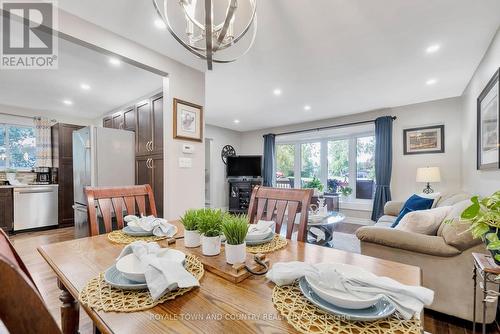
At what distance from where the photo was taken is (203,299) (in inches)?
25.8

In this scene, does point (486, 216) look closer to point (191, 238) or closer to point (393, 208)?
point (191, 238)

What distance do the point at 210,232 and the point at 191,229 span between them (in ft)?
0.51

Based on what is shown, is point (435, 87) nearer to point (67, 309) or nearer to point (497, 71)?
point (497, 71)

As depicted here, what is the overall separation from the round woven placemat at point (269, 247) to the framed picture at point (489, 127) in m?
2.20

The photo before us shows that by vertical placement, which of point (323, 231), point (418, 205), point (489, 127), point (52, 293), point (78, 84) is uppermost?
point (78, 84)

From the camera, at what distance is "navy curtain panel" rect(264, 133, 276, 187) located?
6152mm

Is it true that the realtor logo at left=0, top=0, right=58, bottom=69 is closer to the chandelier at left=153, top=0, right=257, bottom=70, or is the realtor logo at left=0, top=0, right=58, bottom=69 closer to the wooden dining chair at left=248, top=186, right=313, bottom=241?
the chandelier at left=153, top=0, right=257, bottom=70

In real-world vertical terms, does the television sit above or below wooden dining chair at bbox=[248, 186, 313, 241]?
above

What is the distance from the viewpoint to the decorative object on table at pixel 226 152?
6.40 m

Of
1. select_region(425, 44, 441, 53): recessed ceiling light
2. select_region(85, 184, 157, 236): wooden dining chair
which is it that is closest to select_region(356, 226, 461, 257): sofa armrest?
select_region(85, 184, 157, 236): wooden dining chair

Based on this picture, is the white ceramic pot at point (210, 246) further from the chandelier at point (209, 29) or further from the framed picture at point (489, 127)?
the framed picture at point (489, 127)

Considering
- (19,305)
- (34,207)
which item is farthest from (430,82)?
(34,207)

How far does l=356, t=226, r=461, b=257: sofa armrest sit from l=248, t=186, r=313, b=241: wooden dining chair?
849 mm

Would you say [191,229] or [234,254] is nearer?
[234,254]
